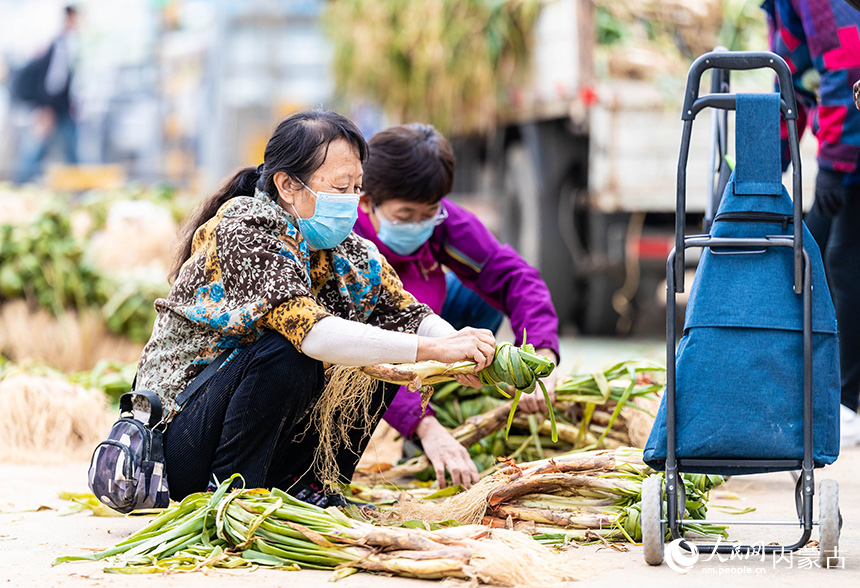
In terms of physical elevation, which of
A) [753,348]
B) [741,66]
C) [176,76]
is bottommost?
[753,348]

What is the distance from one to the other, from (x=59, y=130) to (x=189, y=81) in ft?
5.66

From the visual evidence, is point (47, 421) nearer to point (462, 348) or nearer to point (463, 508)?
point (463, 508)

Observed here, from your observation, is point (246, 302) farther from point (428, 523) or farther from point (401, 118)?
point (401, 118)

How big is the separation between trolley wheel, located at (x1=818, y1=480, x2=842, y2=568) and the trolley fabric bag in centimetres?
8

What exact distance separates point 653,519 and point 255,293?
1144 millimetres

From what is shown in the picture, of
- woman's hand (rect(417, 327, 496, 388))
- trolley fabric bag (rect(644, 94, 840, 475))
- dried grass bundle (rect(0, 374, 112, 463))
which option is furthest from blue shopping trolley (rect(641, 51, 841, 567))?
dried grass bundle (rect(0, 374, 112, 463))

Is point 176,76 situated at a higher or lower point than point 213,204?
higher

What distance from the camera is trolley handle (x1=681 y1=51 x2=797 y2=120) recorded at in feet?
8.30

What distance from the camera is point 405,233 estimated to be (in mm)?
3686

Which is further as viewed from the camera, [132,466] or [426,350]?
[132,466]

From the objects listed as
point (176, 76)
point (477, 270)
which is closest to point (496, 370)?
point (477, 270)

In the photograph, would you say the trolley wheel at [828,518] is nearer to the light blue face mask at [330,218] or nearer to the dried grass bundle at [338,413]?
the dried grass bundle at [338,413]

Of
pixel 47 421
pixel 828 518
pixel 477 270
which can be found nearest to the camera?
pixel 828 518

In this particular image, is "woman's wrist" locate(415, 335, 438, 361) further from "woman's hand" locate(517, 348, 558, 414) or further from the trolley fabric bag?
"woman's hand" locate(517, 348, 558, 414)
